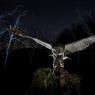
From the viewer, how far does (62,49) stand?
8.21ft

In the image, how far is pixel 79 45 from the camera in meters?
2.51

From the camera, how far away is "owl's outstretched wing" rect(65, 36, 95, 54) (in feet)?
8.07

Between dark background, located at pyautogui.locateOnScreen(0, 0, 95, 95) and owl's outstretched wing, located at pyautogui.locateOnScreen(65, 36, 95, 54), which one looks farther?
dark background, located at pyautogui.locateOnScreen(0, 0, 95, 95)

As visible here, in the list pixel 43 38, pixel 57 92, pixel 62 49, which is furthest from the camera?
pixel 43 38

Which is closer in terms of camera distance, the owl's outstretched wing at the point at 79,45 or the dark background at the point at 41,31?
the owl's outstretched wing at the point at 79,45

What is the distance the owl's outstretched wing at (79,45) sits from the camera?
2459 mm

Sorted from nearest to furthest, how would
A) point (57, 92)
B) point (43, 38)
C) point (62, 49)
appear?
point (57, 92) → point (62, 49) → point (43, 38)

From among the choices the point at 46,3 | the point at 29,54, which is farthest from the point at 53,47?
the point at 46,3

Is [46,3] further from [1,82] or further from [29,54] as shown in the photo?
[1,82]

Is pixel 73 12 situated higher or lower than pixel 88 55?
higher

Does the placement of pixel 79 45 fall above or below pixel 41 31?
below

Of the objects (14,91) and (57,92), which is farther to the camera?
(14,91)

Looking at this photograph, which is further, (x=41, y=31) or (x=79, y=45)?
(x=41, y=31)

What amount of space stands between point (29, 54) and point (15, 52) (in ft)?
0.55
